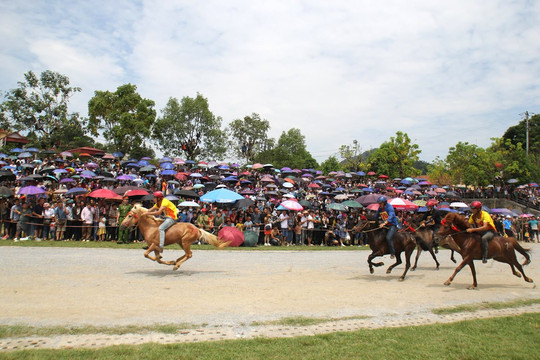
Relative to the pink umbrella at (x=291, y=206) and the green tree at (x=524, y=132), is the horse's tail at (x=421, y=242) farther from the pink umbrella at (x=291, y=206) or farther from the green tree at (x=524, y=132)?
the green tree at (x=524, y=132)

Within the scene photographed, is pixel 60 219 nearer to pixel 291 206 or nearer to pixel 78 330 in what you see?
pixel 291 206

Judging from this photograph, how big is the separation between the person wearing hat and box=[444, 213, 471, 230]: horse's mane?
46.4ft

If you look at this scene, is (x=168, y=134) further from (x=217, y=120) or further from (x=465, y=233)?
(x=465, y=233)

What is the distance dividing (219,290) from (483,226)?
299 inches

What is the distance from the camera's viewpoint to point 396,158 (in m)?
60.5

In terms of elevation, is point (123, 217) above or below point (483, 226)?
below

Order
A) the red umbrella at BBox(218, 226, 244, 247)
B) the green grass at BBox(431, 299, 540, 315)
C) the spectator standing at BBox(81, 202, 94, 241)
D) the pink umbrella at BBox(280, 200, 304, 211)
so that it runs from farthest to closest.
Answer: the pink umbrella at BBox(280, 200, 304, 211)
the spectator standing at BBox(81, 202, 94, 241)
the red umbrella at BBox(218, 226, 244, 247)
the green grass at BBox(431, 299, 540, 315)

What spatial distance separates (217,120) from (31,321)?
2410 inches

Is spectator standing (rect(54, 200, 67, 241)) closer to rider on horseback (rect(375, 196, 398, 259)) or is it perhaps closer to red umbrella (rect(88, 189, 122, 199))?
red umbrella (rect(88, 189, 122, 199))

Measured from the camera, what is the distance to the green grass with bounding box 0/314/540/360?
212 inches

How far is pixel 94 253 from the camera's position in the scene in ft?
50.6

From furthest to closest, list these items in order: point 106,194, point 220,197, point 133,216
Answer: point 220,197 < point 106,194 < point 133,216

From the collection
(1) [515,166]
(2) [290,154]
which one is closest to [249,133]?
(2) [290,154]

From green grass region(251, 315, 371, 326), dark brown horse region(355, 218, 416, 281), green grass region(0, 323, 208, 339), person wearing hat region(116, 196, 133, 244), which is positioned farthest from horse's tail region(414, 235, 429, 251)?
person wearing hat region(116, 196, 133, 244)
